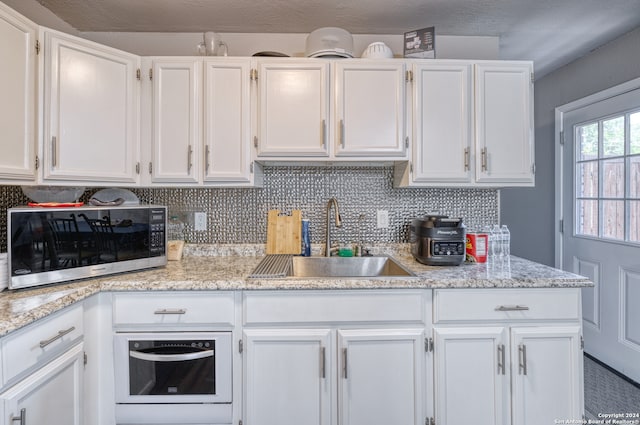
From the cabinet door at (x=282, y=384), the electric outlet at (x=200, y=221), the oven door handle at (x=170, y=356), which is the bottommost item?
the cabinet door at (x=282, y=384)

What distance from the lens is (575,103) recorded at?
2600 millimetres

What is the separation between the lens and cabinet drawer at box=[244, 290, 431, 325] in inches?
55.9

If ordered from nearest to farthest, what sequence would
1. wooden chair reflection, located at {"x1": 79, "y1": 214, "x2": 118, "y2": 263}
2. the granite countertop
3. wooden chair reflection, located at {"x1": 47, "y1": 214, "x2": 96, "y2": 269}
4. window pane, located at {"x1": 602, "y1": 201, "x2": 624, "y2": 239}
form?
the granite countertop, wooden chair reflection, located at {"x1": 47, "y1": 214, "x2": 96, "y2": 269}, wooden chair reflection, located at {"x1": 79, "y1": 214, "x2": 118, "y2": 263}, window pane, located at {"x1": 602, "y1": 201, "x2": 624, "y2": 239}

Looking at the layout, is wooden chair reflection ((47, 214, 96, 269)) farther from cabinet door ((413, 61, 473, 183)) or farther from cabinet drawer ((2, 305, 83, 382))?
cabinet door ((413, 61, 473, 183))

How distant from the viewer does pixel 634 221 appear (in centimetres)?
218

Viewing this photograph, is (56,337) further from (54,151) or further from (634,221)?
(634,221)

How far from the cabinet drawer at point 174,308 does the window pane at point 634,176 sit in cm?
273

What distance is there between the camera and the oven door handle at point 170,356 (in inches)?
55.0

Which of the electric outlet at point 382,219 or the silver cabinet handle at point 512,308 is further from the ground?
the electric outlet at point 382,219

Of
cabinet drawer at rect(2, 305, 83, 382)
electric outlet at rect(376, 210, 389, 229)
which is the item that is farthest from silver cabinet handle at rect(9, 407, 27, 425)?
electric outlet at rect(376, 210, 389, 229)

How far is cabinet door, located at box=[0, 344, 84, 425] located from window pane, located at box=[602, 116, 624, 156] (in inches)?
137

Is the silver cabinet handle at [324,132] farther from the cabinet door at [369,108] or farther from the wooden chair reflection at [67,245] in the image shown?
the wooden chair reflection at [67,245]

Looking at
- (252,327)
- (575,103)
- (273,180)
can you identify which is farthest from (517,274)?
(575,103)

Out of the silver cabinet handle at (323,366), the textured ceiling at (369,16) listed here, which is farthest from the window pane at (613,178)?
the silver cabinet handle at (323,366)
